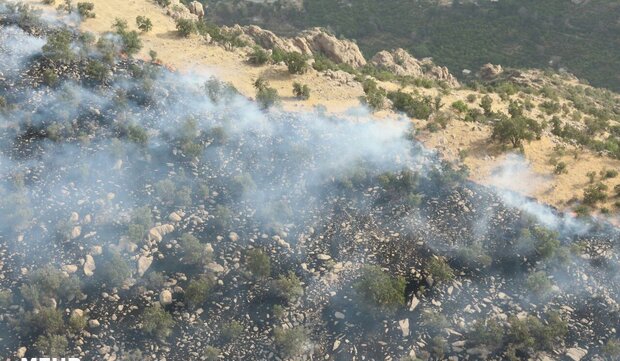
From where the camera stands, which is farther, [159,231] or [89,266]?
[159,231]

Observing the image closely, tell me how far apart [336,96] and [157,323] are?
14.5 meters

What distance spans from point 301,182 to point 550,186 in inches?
385

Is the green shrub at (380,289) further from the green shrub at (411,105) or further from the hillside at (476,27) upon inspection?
A: the hillside at (476,27)

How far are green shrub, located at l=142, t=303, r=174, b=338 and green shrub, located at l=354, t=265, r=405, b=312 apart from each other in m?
5.59

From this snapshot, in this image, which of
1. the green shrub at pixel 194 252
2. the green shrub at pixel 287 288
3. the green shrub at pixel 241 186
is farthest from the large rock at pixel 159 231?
the green shrub at pixel 287 288

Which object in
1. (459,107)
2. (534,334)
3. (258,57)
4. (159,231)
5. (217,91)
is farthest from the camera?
(258,57)

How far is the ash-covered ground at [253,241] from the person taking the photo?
16.6 m

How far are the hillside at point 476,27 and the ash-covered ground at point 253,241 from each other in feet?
128

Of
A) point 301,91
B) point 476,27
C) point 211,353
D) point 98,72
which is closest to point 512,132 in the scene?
point 301,91

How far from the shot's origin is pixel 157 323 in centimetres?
1622

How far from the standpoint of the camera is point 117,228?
62.1 ft

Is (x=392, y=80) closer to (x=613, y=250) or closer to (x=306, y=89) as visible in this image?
(x=306, y=89)

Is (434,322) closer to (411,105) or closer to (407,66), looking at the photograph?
(411,105)

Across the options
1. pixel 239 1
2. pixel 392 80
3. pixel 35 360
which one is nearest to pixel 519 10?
pixel 239 1
